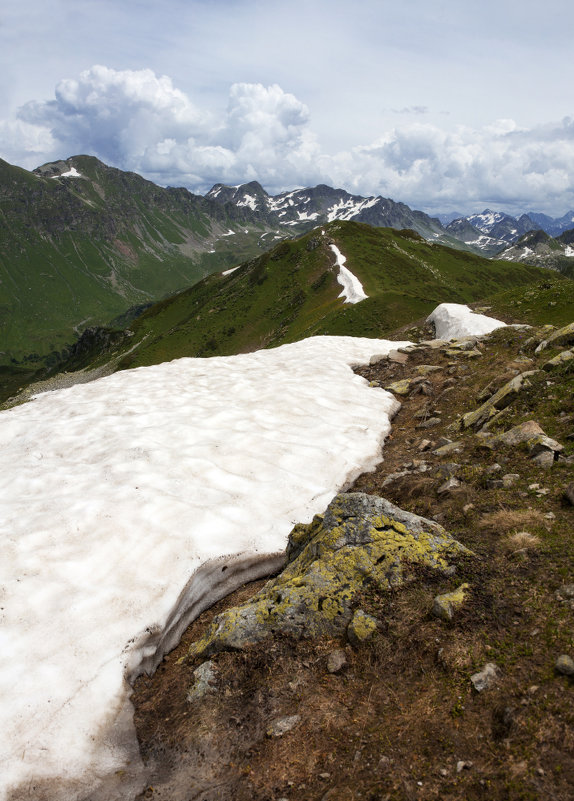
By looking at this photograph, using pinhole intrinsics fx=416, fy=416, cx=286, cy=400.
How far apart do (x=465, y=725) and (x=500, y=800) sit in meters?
0.97

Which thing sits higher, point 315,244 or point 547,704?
point 315,244

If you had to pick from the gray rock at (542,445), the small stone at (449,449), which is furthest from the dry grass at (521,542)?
the small stone at (449,449)

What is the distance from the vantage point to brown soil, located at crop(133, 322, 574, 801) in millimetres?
5078

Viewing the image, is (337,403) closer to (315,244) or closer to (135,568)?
(135,568)

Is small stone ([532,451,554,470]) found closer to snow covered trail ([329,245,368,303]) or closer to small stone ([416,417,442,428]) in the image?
small stone ([416,417,442,428])

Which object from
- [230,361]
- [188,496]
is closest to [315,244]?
[230,361]

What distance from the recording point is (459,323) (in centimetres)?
3678

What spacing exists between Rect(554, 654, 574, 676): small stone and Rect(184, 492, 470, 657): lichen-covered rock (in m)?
2.41

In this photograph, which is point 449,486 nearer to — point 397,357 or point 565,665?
point 565,665

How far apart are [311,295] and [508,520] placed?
101283mm

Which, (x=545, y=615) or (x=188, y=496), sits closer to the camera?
(x=545, y=615)

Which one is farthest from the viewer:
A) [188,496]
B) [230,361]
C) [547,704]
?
[230,361]

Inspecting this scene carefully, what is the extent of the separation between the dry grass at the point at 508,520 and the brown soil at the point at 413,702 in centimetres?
4

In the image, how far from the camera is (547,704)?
5.36 metres
